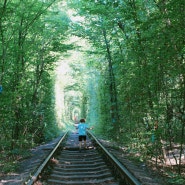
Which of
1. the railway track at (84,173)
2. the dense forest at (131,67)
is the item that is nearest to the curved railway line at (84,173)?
the railway track at (84,173)

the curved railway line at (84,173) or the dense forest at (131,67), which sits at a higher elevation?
the dense forest at (131,67)

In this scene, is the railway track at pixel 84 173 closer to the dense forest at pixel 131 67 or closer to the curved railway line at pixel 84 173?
the curved railway line at pixel 84 173

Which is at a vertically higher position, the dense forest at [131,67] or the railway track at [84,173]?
the dense forest at [131,67]

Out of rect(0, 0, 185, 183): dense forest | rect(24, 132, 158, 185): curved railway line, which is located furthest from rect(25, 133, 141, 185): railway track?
rect(0, 0, 185, 183): dense forest

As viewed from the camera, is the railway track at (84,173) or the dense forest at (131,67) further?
the dense forest at (131,67)

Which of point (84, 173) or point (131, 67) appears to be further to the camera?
point (131, 67)

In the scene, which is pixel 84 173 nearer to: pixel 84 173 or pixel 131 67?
pixel 84 173

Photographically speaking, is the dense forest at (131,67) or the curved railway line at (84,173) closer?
the curved railway line at (84,173)

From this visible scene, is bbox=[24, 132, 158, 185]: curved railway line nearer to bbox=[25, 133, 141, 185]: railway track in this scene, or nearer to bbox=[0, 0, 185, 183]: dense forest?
bbox=[25, 133, 141, 185]: railway track

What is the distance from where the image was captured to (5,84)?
42.1 ft

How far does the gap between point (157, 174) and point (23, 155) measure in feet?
21.6

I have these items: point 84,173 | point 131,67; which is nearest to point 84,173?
point 84,173

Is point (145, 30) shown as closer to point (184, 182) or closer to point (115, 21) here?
point (184, 182)

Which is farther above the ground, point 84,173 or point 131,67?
point 131,67
